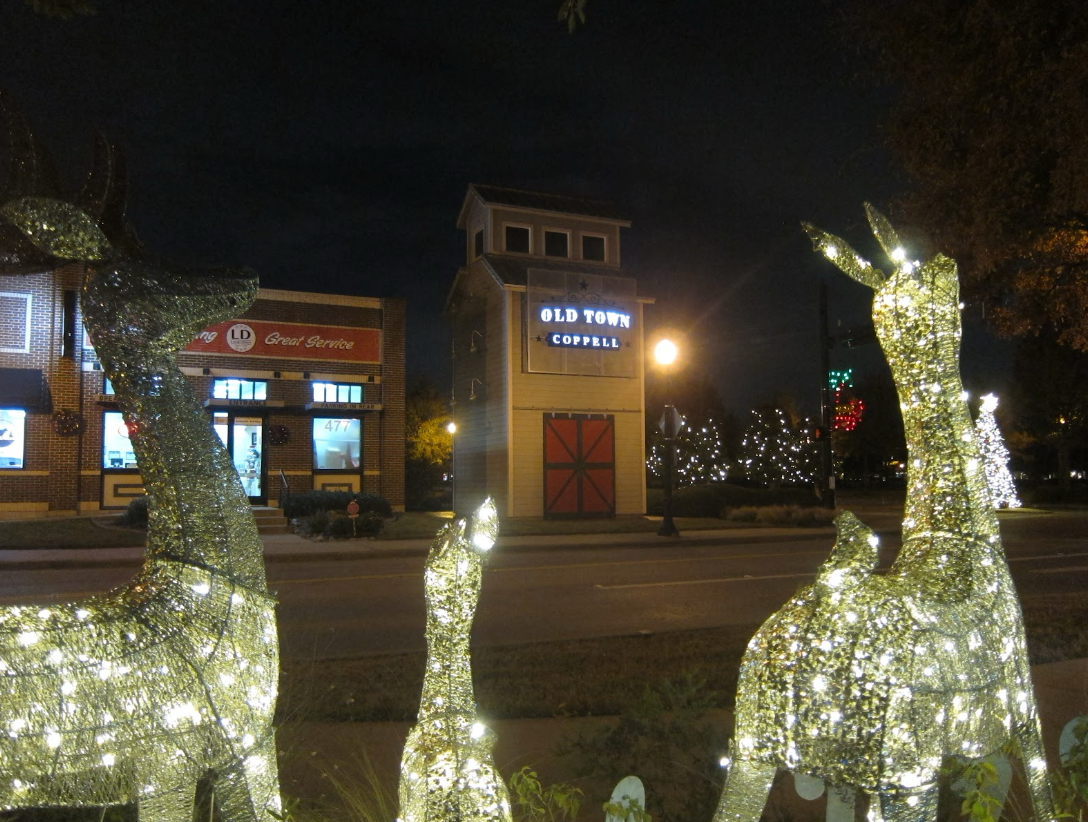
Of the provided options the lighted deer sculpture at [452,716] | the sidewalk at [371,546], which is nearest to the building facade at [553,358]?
the sidewalk at [371,546]

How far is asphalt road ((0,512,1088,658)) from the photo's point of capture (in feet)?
28.0

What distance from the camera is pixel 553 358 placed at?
23719 millimetres

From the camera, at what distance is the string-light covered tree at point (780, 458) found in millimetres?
35500

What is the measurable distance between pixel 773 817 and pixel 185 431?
287cm

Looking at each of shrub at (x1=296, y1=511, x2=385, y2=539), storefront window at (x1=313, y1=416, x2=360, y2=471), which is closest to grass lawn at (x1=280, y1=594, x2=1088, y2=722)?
shrub at (x1=296, y1=511, x2=385, y2=539)

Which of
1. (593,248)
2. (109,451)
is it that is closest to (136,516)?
(109,451)

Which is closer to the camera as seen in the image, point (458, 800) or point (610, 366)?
point (458, 800)

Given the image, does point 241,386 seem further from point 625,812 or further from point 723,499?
point 625,812

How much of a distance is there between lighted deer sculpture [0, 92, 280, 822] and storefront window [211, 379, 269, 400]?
2329cm

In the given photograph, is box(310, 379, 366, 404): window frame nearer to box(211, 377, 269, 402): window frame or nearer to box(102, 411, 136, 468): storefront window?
box(211, 377, 269, 402): window frame

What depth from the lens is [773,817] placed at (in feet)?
11.8

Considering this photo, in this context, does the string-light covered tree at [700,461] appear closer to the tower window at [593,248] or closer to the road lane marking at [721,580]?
the tower window at [593,248]

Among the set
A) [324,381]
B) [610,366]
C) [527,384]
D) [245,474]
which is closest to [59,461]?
[245,474]

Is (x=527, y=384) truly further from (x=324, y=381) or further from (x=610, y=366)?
(x=324, y=381)
